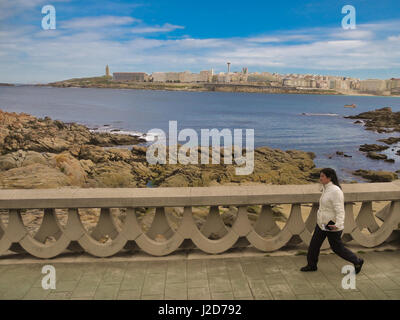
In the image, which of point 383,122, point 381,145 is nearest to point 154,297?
point 381,145

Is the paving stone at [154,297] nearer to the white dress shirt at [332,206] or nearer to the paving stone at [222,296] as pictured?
the paving stone at [222,296]

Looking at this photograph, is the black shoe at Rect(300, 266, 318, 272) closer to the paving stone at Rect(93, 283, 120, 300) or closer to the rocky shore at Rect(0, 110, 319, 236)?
the paving stone at Rect(93, 283, 120, 300)

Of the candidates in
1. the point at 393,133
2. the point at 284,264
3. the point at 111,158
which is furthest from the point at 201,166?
the point at 393,133

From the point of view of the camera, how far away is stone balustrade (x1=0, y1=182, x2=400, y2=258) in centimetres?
475

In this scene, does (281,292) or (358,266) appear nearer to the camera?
(281,292)

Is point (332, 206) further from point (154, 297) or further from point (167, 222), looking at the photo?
point (154, 297)

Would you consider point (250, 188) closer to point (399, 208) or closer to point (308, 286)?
point (308, 286)

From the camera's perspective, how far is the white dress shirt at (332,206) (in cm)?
443

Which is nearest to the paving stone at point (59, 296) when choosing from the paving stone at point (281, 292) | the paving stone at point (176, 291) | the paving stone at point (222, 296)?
the paving stone at point (176, 291)

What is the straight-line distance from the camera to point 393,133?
59.0m

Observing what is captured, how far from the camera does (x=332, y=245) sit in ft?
15.6

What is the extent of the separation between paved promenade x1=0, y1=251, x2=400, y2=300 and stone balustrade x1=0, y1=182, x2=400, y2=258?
20cm

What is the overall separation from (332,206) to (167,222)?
223 cm

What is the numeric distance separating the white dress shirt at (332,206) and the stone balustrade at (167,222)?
41 cm
